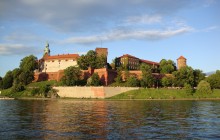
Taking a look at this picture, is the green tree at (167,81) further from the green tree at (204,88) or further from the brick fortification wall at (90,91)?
the brick fortification wall at (90,91)

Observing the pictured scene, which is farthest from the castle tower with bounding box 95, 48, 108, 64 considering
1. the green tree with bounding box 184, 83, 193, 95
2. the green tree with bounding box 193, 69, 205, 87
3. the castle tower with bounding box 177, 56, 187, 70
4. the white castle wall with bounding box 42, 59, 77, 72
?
the green tree with bounding box 184, 83, 193, 95

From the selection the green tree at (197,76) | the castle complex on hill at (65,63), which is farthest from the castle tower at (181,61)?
the green tree at (197,76)

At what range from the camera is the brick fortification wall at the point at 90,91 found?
80.1m

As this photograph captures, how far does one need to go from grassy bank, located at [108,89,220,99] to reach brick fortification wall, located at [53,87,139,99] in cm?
170

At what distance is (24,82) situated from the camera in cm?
9950

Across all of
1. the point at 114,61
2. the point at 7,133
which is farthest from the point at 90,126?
the point at 114,61

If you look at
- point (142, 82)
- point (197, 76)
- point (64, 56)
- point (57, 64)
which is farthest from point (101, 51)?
point (197, 76)

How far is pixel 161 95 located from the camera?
79.9 metres

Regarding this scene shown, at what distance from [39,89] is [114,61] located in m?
42.9

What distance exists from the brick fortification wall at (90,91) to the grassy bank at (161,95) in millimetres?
1702

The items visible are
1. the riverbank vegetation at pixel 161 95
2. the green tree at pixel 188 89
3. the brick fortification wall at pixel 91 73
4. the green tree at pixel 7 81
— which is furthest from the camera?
the green tree at pixel 7 81

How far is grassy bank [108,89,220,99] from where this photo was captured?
79.0 metres

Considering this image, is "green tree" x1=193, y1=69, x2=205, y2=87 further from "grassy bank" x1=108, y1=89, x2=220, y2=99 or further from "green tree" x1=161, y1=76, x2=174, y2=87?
"grassy bank" x1=108, y1=89, x2=220, y2=99

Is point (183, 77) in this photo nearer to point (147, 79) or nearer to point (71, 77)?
point (147, 79)
